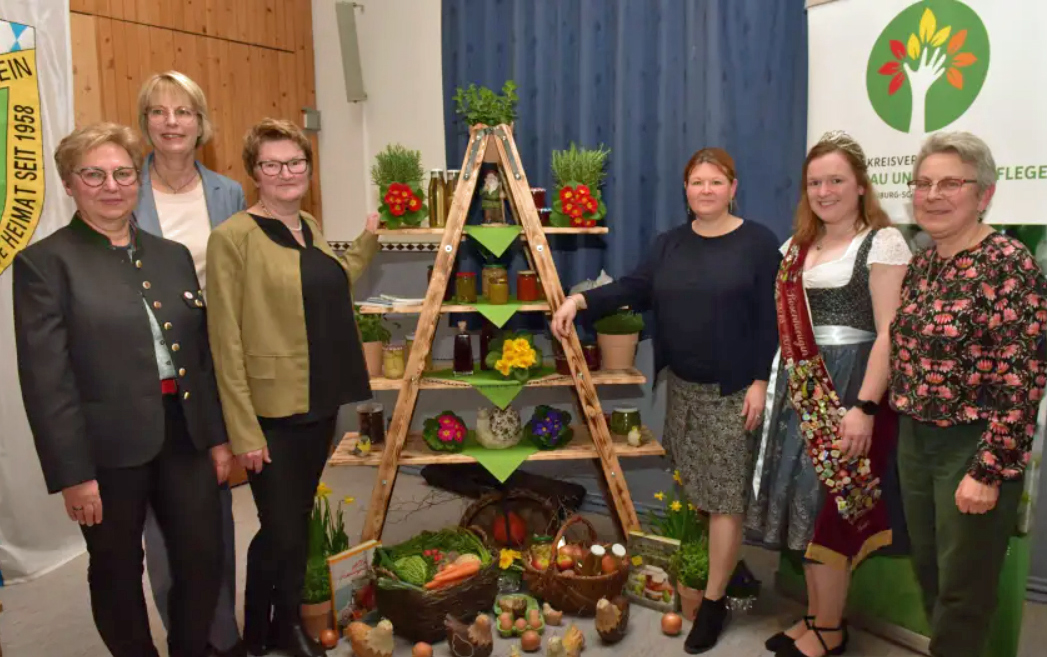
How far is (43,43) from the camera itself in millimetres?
2824

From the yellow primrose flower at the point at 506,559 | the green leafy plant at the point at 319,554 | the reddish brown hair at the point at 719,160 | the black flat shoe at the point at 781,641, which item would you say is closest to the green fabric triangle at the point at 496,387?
the yellow primrose flower at the point at 506,559

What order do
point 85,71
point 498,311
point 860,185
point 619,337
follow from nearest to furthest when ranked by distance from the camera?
point 860,185 → point 498,311 → point 619,337 → point 85,71

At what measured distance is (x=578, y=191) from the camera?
2.74 m

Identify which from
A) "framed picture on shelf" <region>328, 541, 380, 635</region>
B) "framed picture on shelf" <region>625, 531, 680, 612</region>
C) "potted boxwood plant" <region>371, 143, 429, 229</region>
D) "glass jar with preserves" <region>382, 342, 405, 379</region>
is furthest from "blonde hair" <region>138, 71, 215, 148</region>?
"framed picture on shelf" <region>625, 531, 680, 612</region>

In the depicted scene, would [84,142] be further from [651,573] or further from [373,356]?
[651,573]

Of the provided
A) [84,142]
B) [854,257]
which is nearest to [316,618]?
[84,142]

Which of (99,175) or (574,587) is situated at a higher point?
(99,175)

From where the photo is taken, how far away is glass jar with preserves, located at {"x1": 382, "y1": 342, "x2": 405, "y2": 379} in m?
2.82

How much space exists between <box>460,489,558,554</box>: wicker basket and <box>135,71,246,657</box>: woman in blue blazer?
955 mm

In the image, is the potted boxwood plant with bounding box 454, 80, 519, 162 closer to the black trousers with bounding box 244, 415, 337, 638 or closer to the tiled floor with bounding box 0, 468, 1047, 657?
the black trousers with bounding box 244, 415, 337, 638

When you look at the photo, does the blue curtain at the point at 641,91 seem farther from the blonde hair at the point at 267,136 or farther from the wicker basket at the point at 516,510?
the blonde hair at the point at 267,136

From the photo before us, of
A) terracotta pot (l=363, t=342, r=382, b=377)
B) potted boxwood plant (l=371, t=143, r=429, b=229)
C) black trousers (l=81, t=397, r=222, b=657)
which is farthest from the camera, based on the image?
terracotta pot (l=363, t=342, r=382, b=377)

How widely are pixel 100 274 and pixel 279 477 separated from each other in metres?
0.68

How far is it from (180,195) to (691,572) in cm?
190
